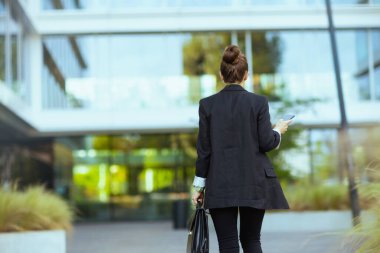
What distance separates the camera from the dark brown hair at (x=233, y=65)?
4.02 meters

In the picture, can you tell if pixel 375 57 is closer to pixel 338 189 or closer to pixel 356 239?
pixel 338 189

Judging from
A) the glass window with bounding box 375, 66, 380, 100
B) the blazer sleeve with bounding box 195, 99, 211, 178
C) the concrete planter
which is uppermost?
the glass window with bounding box 375, 66, 380, 100

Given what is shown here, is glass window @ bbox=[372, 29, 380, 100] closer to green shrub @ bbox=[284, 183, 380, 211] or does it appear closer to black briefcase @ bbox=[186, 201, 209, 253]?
green shrub @ bbox=[284, 183, 380, 211]

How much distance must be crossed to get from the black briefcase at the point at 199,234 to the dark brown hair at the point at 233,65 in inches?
31.5

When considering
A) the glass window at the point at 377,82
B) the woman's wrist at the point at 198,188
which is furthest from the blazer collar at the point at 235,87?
the glass window at the point at 377,82

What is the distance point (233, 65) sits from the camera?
160 inches

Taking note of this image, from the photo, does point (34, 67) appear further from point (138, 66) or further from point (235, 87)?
point (235, 87)

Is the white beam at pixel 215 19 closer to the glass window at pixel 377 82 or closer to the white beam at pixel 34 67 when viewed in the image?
the white beam at pixel 34 67

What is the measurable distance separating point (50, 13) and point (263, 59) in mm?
6494

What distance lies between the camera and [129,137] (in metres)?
22.5

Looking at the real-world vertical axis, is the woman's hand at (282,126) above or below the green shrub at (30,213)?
above

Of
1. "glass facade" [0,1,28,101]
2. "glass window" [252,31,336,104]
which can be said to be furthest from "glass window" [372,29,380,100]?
"glass facade" [0,1,28,101]

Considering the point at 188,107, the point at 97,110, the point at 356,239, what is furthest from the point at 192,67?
the point at 356,239

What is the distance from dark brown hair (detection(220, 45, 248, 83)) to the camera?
4.02 metres
